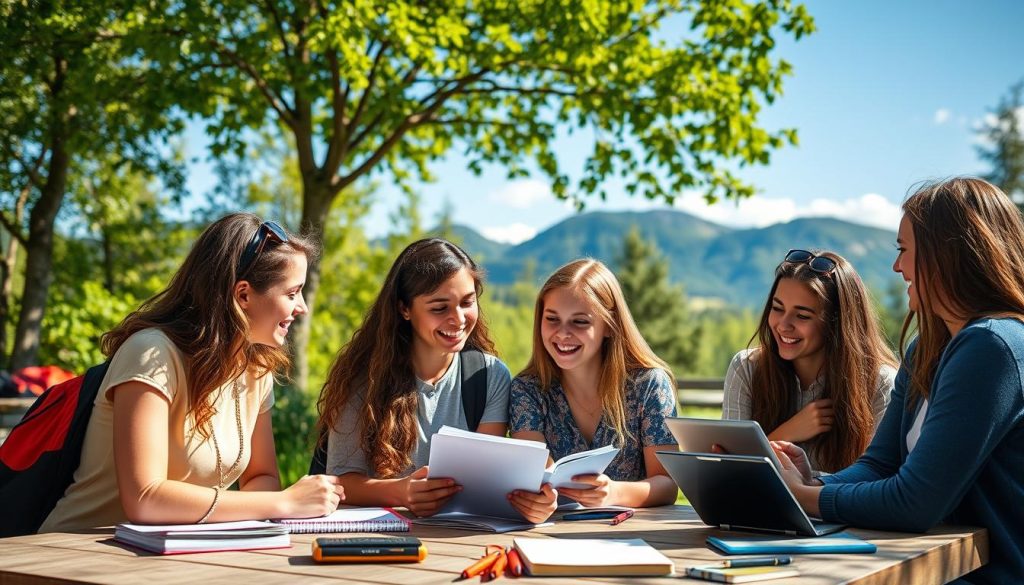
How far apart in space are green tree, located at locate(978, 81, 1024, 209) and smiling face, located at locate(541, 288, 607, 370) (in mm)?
39040

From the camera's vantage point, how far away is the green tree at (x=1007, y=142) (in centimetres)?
3806

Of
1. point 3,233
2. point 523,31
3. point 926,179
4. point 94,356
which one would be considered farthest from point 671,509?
point 3,233

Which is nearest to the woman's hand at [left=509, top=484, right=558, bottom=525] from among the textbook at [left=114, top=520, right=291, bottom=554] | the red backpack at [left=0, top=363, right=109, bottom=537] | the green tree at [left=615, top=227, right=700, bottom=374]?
the textbook at [left=114, top=520, right=291, bottom=554]

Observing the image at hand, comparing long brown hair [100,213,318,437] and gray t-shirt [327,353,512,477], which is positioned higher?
long brown hair [100,213,318,437]

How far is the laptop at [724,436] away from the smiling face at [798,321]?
1160 millimetres

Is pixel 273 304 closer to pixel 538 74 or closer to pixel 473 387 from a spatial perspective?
pixel 473 387

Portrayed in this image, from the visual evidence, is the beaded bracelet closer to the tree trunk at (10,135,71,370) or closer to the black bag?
the black bag

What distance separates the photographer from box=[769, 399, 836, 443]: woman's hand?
11.9 ft

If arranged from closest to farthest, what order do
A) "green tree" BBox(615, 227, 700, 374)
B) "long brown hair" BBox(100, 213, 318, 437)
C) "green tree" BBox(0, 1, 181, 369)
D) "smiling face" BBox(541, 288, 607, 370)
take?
"long brown hair" BBox(100, 213, 318, 437), "smiling face" BBox(541, 288, 607, 370), "green tree" BBox(0, 1, 181, 369), "green tree" BBox(615, 227, 700, 374)

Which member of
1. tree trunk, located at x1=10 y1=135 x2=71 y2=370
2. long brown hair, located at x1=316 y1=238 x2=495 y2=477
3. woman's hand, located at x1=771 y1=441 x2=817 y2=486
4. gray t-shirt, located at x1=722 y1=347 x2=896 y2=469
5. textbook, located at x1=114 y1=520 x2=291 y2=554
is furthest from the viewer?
tree trunk, located at x1=10 y1=135 x2=71 y2=370

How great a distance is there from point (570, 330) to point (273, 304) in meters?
1.08

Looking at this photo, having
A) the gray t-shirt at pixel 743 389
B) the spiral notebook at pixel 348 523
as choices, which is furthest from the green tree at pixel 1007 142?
the spiral notebook at pixel 348 523

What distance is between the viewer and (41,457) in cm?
264

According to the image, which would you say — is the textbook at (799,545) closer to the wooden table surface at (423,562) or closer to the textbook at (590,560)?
the wooden table surface at (423,562)
